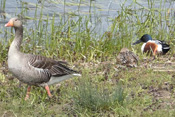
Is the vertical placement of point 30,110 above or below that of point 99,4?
below

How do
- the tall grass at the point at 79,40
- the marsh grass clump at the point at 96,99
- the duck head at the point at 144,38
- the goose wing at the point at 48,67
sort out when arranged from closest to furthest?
the marsh grass clump at the point at 96,99 < the goose wing at the point at 48,67 < the tall grass at the point at 79,40 < the duck head at the point at 144,38

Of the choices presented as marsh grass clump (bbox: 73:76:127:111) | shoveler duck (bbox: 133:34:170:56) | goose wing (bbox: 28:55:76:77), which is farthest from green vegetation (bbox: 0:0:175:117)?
goose wing (bbox: 28:55:76:77)

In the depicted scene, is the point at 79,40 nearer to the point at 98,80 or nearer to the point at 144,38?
the point at 144,38

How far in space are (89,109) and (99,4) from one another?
8544mm

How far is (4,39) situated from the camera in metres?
9.95

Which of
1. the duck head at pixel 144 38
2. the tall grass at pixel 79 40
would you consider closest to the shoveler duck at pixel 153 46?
the duck head at pixel 144 38

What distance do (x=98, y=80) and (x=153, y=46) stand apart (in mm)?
3205

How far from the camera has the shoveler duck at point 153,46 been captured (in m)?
10.1

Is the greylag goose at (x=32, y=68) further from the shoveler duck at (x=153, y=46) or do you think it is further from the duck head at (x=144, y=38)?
the duck head at (x=144, y=38)

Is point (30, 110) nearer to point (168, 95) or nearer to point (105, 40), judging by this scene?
point (168, 95)

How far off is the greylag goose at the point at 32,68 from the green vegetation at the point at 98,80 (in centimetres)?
21

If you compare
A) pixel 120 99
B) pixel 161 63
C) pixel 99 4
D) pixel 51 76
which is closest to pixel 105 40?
pixel 161 63

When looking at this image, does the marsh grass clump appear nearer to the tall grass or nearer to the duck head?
the tall grass

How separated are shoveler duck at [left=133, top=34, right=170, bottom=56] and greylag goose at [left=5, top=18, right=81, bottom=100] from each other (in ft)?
10.3
